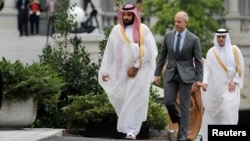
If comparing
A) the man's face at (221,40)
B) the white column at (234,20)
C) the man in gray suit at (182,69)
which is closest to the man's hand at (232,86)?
the man's face at (221,40)

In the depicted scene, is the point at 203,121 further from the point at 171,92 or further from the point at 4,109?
the point at 4,109

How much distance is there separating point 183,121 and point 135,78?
0.93 m

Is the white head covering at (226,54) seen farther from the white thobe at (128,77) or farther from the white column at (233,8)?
the white column at (233,8)

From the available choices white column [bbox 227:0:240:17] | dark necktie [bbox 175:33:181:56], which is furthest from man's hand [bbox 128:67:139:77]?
white column [bbox 227:0:240:17]

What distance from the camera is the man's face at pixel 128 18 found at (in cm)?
1443

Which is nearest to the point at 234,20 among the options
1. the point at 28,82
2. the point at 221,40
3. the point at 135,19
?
the point at 221,40

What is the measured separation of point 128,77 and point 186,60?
0.91m

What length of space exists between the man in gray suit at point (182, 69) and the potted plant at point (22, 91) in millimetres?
1940

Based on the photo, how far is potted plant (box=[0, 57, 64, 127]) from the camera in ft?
49.1

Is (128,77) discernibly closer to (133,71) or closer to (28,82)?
(133,71)

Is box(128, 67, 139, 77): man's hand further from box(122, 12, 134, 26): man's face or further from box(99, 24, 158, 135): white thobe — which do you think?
box(122, 12, 134, 26): man's face

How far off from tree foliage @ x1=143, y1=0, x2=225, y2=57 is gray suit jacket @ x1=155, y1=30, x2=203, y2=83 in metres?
19.4

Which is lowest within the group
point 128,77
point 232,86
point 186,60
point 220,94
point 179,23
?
point 220,94

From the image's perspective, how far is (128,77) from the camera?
14484mm
